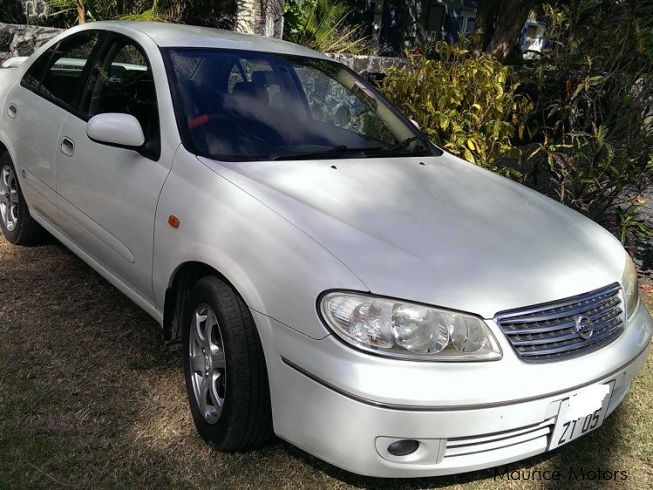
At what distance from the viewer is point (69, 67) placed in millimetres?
4039

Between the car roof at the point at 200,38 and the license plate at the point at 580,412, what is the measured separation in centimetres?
236

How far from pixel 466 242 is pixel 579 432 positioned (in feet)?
2.60

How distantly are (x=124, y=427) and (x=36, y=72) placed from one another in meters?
2.57

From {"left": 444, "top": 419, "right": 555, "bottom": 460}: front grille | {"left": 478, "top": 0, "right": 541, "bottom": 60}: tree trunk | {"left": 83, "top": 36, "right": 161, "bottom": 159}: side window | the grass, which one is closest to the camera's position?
{"left": 444, "top": 419, "right": 555, "bottom": 460}: front grille

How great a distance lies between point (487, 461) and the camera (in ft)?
7.50

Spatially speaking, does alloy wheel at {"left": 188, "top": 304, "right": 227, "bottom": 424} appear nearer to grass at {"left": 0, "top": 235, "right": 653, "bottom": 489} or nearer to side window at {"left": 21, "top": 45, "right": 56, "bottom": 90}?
grass at {"left": 0, "top": 235, "right": 653, "bottom": 489}

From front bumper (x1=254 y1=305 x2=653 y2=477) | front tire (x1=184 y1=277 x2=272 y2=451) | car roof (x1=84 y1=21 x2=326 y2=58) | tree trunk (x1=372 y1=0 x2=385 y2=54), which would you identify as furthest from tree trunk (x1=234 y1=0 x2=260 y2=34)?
front bumper (x1=254 y1=305 x2=653 y2=477)

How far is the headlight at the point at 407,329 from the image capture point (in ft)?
7.09

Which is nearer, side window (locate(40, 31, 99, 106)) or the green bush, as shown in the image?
side window (locate(40, 31, 99, 106))

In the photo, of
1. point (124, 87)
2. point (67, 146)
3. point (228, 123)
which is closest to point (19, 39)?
point (67, 146)

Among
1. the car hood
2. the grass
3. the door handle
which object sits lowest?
the grass

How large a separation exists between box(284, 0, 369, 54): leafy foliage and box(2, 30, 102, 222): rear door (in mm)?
6301

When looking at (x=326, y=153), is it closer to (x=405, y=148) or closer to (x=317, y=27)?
(x=405, y=148)

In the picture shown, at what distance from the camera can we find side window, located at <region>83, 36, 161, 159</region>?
326 centimetres
